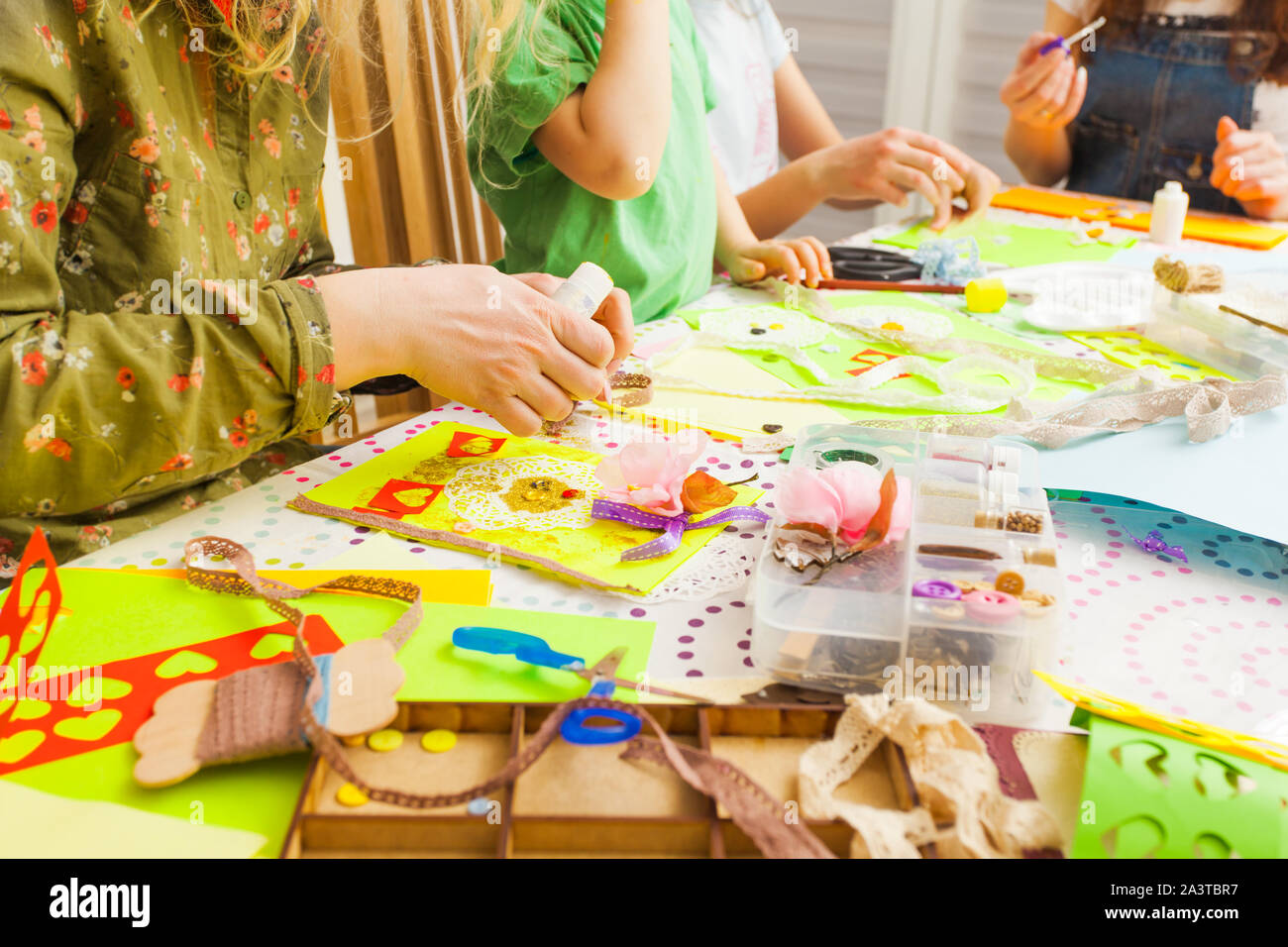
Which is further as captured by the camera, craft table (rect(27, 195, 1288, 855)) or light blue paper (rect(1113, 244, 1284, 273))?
light blue paper (rect(1113, 244, 1284, 273))

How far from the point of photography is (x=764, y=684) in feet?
1.59

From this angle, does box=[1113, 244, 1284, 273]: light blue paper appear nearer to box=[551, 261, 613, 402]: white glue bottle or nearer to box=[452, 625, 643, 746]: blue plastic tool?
box=[551, 261, 613, 402]: white glue bottle

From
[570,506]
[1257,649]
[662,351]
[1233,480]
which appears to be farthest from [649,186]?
[1257,649]

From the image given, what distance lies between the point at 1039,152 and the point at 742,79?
1.91 ft

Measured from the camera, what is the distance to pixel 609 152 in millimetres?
951

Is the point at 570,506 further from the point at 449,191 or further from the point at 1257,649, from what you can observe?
the point at 449,191

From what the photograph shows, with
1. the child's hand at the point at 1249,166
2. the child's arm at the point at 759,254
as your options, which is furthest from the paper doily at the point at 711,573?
the child's hand at the point at 1249,166

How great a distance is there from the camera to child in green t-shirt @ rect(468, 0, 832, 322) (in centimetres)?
93

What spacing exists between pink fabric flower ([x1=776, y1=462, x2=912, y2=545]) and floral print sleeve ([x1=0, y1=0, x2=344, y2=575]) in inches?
11.5

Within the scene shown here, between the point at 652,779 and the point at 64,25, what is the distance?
560 millimetres

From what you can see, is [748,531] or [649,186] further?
[649,186]

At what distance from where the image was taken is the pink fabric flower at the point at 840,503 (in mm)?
540

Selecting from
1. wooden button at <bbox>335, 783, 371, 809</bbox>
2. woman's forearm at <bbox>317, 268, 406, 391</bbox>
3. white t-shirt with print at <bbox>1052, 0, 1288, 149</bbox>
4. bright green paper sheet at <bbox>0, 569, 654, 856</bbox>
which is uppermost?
Result: white t-shirt with print at <bbox>1052, 0, 1288, 149</bbox>

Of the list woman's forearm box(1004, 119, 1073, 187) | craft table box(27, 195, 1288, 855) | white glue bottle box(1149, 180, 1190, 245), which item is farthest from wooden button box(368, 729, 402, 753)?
woman's forearm box(1004, 119, 1073, 187)
